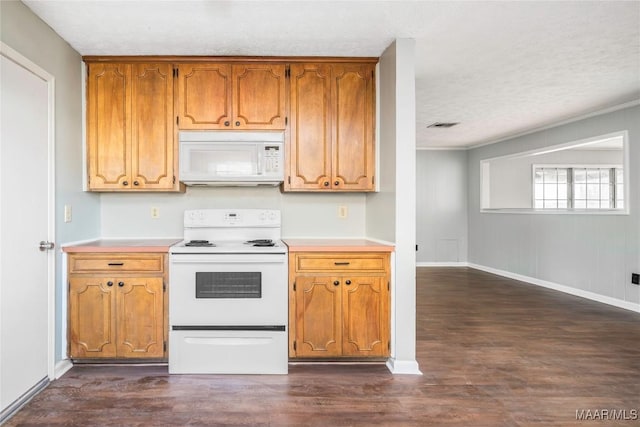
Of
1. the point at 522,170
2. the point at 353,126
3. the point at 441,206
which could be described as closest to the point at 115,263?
the point at 353,126

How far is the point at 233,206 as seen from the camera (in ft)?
10.7

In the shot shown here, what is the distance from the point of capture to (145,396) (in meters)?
2.29

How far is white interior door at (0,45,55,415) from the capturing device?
2.04 m

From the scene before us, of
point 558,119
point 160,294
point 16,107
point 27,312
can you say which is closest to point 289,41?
point 16,107

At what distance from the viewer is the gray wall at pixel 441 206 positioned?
7.28 metres

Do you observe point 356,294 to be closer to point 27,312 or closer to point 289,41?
point 289,41

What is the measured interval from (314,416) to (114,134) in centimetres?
250

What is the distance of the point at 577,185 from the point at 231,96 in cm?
628

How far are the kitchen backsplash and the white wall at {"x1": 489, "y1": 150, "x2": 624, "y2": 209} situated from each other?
167 inches

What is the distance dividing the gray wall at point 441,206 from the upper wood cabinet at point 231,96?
484cm

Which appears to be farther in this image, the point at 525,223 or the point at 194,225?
the point at 525,223

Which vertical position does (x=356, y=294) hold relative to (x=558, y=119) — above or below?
below

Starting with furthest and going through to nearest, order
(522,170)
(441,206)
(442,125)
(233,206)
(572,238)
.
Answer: (441,206), (522,170), (442,125), (572,238), (233,206)

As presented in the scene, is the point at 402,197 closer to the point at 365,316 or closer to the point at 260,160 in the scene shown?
the point at 365,316
